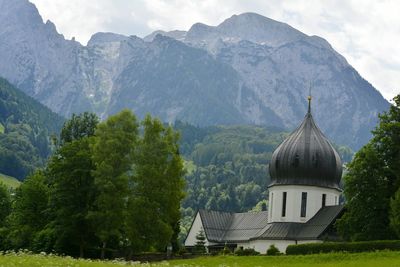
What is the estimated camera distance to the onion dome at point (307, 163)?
3696 inches

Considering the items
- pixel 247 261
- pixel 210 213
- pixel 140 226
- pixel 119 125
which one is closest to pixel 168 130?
pixel 119 125

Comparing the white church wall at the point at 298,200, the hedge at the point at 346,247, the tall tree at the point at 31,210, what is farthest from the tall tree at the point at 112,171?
the white church wall at the point at 298,200

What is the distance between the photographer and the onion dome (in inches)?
3696

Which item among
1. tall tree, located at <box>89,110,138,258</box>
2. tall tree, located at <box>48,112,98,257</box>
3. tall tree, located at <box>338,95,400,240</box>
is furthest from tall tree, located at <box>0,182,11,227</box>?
tall tree, located at <box>338,95,400,240</box>

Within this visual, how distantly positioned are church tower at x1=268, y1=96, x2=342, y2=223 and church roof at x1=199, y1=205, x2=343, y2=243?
1.41 meters

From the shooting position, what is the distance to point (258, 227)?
10656 cm

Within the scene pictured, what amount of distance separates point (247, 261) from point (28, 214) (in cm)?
3290

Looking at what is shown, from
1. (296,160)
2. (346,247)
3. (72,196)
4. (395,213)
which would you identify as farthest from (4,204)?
(395,213)

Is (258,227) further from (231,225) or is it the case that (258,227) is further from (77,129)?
(77,129)

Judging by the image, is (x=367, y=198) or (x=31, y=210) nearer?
(x=367, y=198)

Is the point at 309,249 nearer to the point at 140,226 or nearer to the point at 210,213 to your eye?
the point at 140,226

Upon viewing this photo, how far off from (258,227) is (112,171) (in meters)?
34.4

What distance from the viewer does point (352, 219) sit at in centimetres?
7556

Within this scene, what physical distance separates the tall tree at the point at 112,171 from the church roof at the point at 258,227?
21820 millimetres
